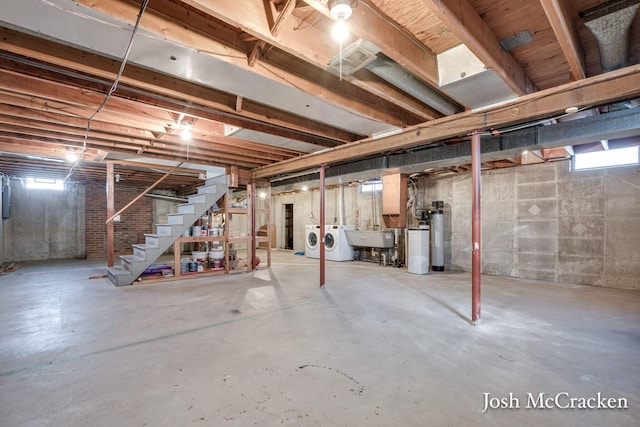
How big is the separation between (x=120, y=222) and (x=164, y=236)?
5.38m

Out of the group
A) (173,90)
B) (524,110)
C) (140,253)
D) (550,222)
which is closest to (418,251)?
(550,222)

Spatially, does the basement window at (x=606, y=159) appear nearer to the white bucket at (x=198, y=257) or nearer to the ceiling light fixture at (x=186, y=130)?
the ceiling light fixture at (x=186, y=130)

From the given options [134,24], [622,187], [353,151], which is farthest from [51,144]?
[622,187]

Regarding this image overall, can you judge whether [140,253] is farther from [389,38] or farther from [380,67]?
[389,38]

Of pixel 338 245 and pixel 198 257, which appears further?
pixel 338 245

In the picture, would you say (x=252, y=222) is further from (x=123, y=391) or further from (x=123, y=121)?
(x=123, y=391)

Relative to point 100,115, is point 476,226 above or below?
below

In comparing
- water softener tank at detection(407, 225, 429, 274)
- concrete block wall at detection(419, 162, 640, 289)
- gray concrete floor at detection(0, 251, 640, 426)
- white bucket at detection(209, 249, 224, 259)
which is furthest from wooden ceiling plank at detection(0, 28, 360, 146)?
concrete block wall at detection(419, 162, 640, 289)

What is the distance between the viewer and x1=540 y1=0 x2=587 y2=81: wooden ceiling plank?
152 centimetres

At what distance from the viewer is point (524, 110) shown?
2.66 metres

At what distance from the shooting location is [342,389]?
1.87m

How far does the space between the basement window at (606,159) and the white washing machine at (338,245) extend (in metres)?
5.04

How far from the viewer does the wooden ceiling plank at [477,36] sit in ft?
5.06

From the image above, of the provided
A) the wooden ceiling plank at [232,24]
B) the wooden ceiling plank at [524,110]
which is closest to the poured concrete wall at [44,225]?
the wooden ceiling plank at [524,110]
